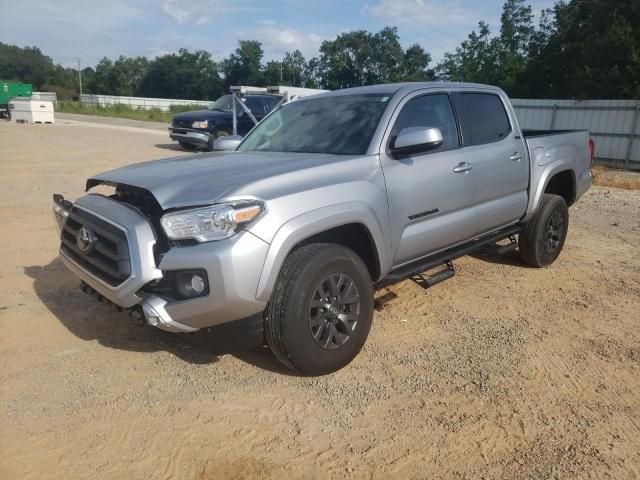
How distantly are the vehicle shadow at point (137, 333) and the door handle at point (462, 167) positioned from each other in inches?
78.0

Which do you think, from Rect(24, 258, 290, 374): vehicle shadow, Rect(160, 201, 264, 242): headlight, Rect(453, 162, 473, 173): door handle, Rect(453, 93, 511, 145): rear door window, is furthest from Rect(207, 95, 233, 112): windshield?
Rect(160, 201, 264, 242): headlight

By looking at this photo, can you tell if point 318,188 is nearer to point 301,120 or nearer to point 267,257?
point 267,257

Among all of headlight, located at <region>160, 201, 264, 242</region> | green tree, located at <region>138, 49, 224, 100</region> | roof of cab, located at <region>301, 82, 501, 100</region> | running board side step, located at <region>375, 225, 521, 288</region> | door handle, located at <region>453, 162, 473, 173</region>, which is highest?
green tree, located at <region>138, 49, 224, 100</region>

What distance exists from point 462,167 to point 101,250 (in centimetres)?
270

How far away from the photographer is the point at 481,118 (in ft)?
15.5

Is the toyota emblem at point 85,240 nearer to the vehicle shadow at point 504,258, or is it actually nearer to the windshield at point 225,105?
the vehicle shadow at point 504,258

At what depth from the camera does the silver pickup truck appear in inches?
111

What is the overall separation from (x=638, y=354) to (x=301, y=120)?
303 cm

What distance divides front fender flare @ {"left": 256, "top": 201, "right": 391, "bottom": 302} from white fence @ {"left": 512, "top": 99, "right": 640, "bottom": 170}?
15.4 meters

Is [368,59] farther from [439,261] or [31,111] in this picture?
[439,261]

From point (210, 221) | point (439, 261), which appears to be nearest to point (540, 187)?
point (439, 261)

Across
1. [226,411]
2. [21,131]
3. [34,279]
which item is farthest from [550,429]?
[21,131]

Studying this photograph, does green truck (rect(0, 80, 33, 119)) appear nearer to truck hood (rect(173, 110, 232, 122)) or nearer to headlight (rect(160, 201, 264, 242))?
truck hood (rect(173, 110, 232, 122))

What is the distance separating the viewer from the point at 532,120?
1802 cm
